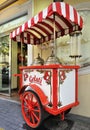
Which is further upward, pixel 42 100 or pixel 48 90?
pixel 48 90

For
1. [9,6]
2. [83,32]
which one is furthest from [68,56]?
[9,6]

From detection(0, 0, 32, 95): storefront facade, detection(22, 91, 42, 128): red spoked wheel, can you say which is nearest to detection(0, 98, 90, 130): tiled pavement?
detection(22, 91, 42, 128): red spoked wheel

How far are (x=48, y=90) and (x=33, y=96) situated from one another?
43 cm

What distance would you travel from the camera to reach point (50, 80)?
271cm

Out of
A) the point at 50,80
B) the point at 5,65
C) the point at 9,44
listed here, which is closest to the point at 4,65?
the point at 5,65

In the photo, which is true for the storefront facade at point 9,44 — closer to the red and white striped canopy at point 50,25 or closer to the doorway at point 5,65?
the doorway at point 5,65

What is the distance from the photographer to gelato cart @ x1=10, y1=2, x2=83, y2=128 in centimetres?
265

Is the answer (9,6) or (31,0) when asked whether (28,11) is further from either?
(9,6)

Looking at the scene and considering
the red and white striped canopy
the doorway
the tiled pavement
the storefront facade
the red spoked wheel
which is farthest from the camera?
the doorway

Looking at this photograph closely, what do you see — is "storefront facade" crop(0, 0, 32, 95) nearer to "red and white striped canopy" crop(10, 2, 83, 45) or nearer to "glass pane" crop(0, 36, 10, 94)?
"glass pane" crop(0, 36, 10, 94)

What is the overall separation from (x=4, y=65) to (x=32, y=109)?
3.44 metres

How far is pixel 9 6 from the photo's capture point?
5.37 meters

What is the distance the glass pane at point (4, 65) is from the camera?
19.6 ft

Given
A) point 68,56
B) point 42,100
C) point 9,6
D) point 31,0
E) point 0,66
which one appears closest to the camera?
point 42,100
